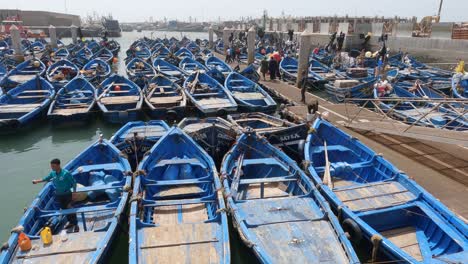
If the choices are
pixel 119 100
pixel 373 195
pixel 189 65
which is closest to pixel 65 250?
pixel 373 195

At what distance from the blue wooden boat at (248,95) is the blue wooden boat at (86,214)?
958 cm

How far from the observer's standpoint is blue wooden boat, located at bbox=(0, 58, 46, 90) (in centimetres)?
2390

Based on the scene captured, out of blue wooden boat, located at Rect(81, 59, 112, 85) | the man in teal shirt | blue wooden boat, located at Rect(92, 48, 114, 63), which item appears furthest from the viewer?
blue wooden boat, located at Rect(92, 48, 114, 63)

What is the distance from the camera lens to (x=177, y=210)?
8.91 metres

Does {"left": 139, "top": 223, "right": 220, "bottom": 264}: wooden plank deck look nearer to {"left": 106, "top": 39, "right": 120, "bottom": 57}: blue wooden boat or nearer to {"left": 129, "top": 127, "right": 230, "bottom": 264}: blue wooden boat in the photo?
{"left": 129, "top": 127, "right": 230, "bottom": 264}: blue wooden boat

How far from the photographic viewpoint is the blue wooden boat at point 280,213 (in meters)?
7.06

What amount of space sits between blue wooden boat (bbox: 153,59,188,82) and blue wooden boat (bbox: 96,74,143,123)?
4.80 meters

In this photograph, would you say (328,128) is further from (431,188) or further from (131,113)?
(131,113)

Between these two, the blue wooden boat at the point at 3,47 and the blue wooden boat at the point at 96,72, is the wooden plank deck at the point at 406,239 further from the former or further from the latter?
Result: the blue wooden boat at the point at 3,47

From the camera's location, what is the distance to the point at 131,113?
59.0 ft

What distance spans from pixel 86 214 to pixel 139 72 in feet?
64.8

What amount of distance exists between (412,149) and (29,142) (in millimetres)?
18008

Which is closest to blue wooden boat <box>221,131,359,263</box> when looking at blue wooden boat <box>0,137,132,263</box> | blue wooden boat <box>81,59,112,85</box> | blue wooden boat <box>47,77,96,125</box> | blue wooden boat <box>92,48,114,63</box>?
blue wooden boat <box>0,137,132,263</box>

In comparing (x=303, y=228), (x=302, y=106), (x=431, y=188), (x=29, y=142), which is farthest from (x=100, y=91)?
(x=431, y=188)
